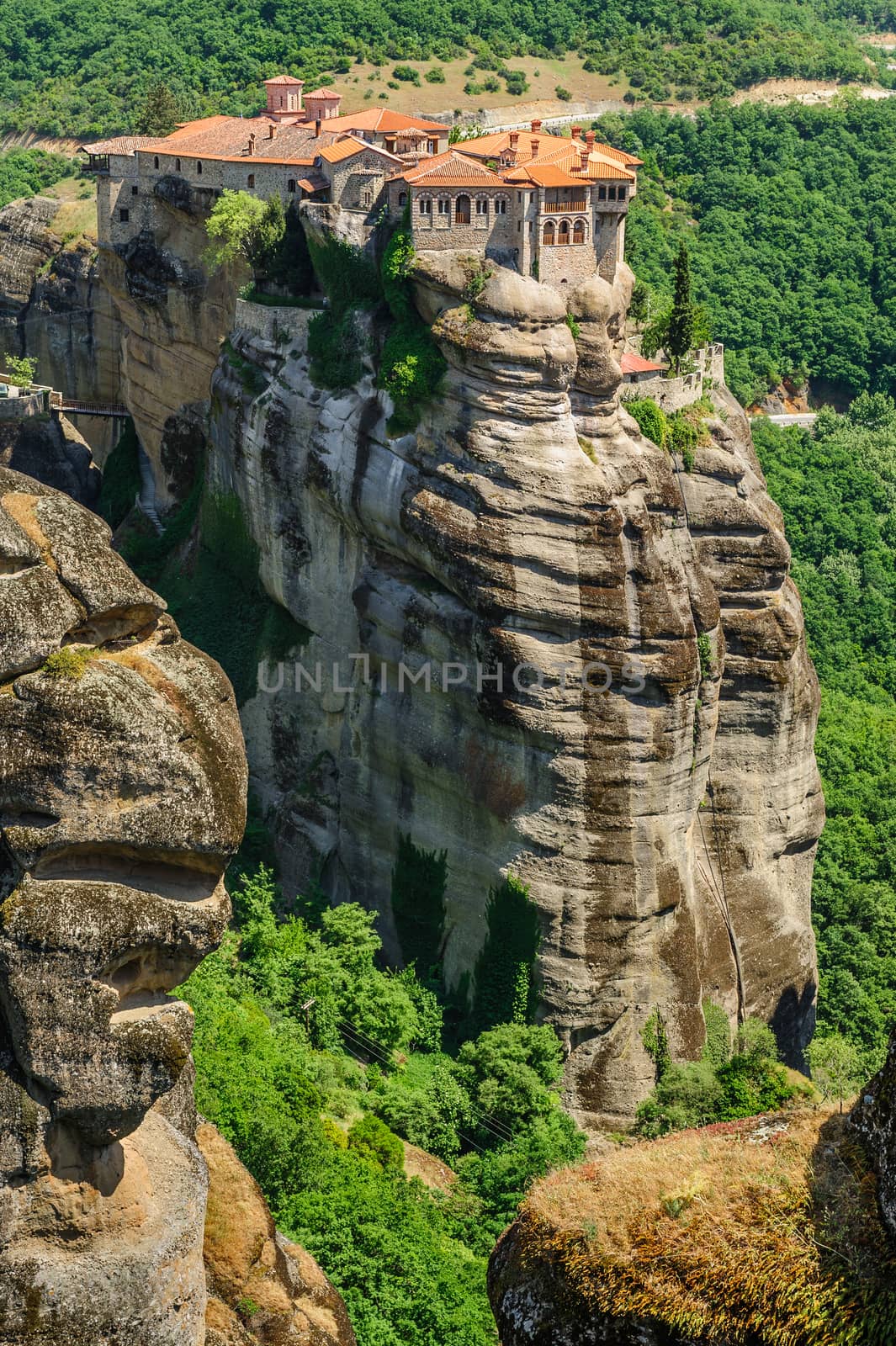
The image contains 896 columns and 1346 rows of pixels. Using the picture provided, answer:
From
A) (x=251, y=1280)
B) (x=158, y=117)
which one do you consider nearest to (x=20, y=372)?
(x=158, y=117)

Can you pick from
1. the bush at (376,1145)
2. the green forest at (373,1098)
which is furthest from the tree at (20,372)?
the bush at (376,1145)

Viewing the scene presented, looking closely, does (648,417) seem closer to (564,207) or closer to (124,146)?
(564,207)

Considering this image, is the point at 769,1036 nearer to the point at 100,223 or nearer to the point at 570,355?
the point at 570,355

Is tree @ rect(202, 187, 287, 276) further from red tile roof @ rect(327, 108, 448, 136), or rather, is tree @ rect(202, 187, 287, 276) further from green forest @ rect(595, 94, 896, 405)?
green forest @ rect(595, 94, 896, 405)

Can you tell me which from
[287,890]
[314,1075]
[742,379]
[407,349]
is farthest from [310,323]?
[742,379]

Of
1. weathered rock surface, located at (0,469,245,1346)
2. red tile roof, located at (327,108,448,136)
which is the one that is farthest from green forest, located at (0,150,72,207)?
weathered rock surface, located at (0,469,245,1346)

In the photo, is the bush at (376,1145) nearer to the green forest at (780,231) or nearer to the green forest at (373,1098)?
the green forest at (373,1098)
